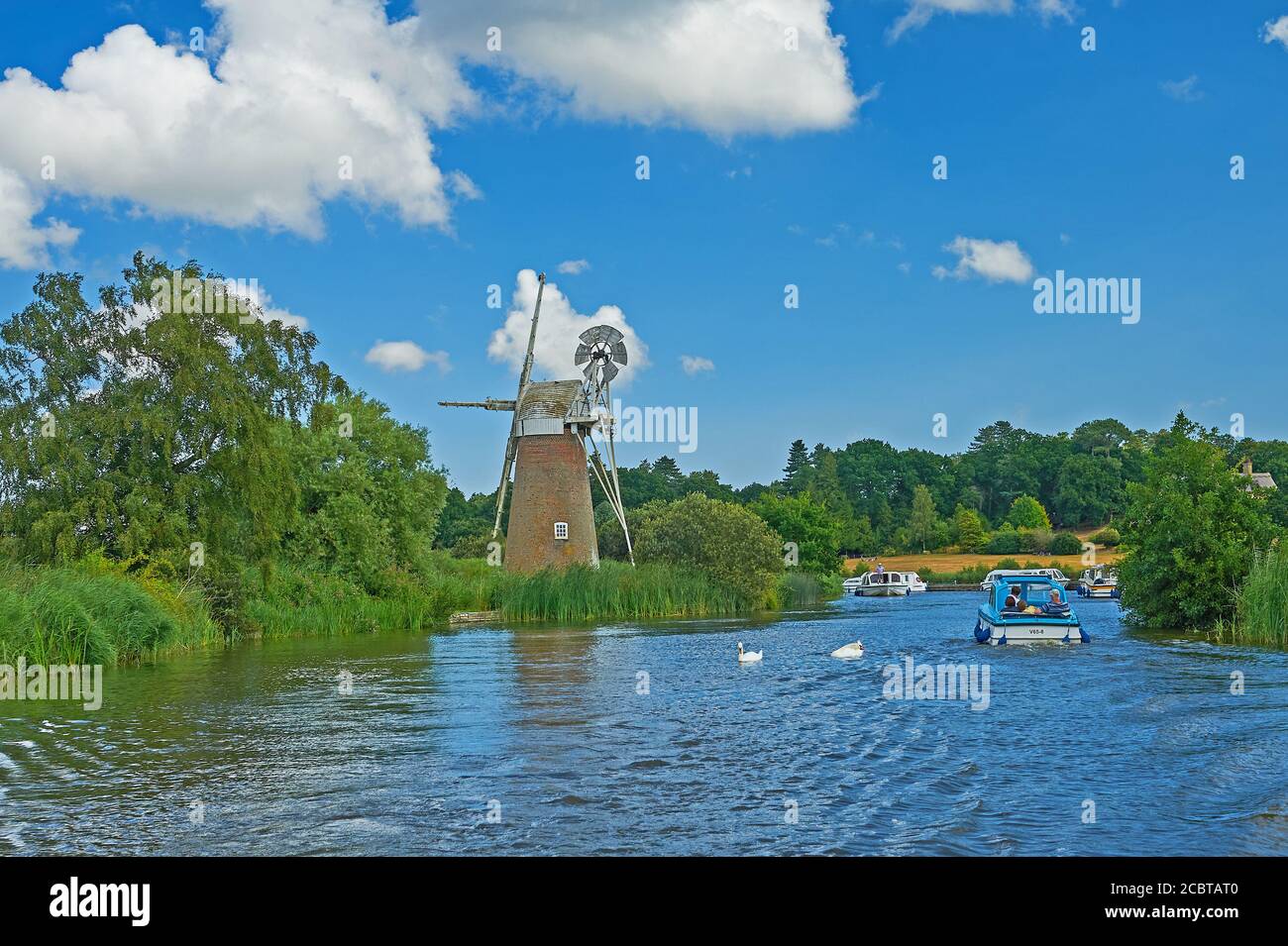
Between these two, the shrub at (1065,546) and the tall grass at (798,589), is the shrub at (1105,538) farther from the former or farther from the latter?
the tall grass at (798,589)

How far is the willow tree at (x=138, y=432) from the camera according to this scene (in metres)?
27.7

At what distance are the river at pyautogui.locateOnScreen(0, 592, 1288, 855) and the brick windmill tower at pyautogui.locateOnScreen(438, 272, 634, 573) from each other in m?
27.2

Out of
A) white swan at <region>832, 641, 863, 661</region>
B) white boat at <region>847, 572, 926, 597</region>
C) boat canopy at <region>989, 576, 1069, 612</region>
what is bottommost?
white boat at <region>847, 572, 926, 597</region>

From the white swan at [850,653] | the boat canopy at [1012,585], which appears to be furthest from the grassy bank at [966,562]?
the white swan at [850,653]

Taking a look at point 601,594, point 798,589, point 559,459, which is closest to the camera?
point 601,594

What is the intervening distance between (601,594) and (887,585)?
37206 millimetres

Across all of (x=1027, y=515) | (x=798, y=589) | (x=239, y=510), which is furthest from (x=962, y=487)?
(x=239, y=510)

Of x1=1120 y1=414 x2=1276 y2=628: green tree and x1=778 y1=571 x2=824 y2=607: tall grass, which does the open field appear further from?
x1=1120 y1=414 x2=1276 y2=628: green tree

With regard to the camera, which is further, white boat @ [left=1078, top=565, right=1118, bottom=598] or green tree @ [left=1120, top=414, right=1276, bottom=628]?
white boat @ [left=1078, top=565, right=1118, bottom=598]

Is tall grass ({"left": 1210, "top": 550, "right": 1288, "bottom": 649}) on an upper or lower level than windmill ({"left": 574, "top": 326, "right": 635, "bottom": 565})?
lower

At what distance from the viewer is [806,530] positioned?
70.9 metres

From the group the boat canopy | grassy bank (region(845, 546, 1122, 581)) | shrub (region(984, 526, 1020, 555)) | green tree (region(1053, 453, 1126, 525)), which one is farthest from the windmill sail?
green tree (region(1053, 453, 1126, 525))

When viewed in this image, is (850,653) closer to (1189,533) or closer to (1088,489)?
(1189,533)

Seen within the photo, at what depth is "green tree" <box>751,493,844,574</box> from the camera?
70.6 metres
